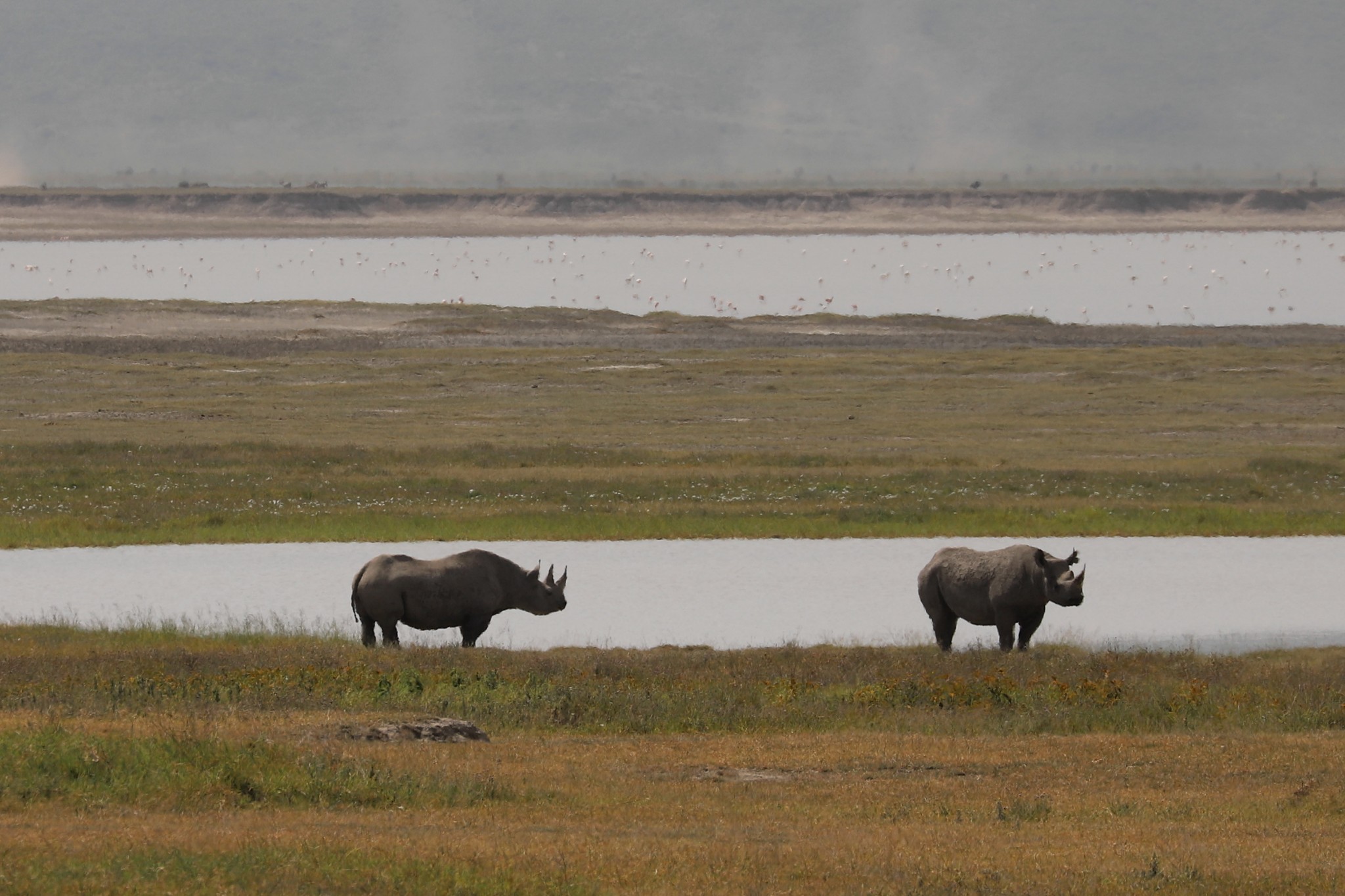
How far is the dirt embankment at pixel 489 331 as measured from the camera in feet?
232

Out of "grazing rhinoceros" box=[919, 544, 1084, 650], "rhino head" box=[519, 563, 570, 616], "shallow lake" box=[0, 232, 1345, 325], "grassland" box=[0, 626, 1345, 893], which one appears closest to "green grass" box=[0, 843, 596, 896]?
"grassland" box=[0, 626, 1345, 893]

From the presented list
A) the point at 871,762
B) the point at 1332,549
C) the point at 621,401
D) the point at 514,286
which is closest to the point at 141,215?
the point at 514,286

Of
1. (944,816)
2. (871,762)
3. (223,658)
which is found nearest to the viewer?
(944,816)

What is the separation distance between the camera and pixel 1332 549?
32.8 meters

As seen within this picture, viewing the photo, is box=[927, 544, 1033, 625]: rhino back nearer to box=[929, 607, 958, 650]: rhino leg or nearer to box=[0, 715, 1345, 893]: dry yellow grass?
box=[929, 607, 958, 650]: rhino leg

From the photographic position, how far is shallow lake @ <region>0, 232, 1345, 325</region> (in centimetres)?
9756

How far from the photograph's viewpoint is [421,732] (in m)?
15.8

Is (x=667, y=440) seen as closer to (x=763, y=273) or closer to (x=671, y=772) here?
(x=671, y=772)

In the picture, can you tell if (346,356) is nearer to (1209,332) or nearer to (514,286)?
(1209,332)

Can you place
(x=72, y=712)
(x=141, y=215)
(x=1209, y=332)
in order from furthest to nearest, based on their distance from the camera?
(x=141, y=215)
(x=1209, y=332)
(x=72, y=712)

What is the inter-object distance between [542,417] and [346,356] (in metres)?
17.6

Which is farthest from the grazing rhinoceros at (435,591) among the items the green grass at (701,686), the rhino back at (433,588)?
the green grass at (701,686)

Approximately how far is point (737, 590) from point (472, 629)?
292 inches

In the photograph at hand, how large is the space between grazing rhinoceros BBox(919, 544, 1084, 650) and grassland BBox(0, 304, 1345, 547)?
37.5 ft
